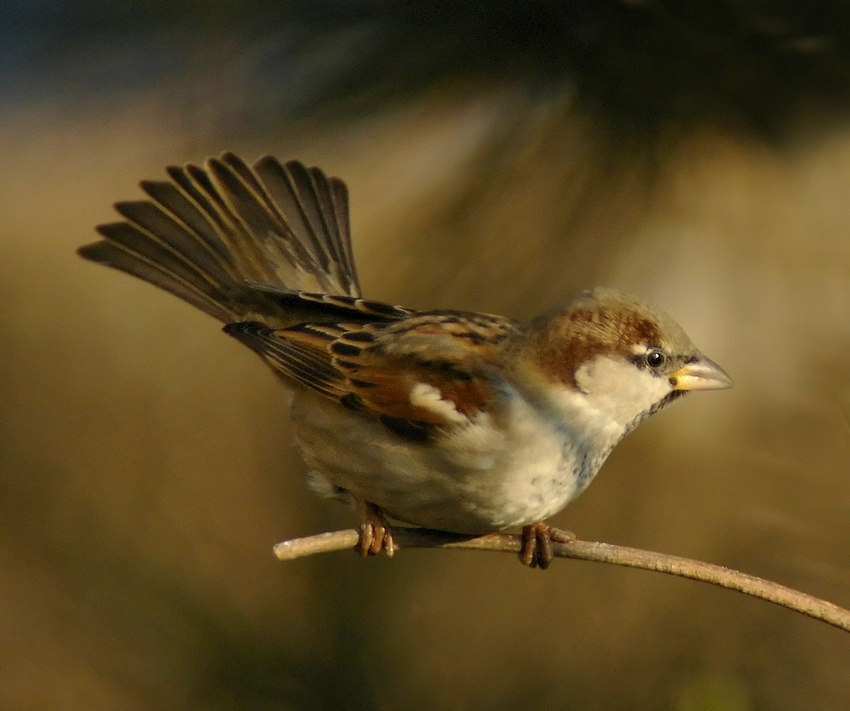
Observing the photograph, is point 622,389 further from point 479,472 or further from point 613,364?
point 479,472

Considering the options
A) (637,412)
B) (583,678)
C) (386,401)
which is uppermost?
(637,412)

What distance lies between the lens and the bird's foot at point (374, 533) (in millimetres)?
1643

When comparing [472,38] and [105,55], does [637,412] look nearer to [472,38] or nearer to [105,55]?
[472,38]

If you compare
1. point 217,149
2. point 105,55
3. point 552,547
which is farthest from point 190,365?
point 552,547

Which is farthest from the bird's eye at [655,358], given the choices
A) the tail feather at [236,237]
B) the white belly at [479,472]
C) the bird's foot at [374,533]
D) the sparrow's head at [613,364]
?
the tail feather at [236,237]

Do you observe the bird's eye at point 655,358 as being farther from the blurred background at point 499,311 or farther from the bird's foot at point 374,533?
the blurred background at point 499,311

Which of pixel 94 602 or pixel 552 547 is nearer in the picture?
pixel 552 547

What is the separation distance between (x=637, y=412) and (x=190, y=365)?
1.81 meters

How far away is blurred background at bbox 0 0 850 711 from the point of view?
2.29 m

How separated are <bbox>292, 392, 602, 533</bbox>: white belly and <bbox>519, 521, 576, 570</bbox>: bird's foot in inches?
5.5

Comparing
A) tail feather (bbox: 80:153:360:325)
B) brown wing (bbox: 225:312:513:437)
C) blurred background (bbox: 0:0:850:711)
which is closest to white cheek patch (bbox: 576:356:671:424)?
brown wing (bbox: 225:312:513:437)

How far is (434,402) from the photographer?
5.46 ft

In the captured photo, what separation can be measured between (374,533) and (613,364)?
0.50m

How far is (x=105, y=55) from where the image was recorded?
294cm
